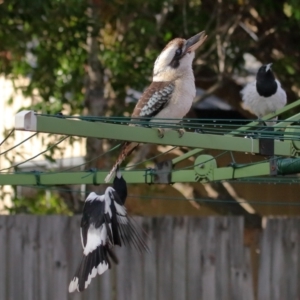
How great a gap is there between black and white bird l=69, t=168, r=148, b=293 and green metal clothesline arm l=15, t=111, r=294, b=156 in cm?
72

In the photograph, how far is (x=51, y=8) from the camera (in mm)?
7270

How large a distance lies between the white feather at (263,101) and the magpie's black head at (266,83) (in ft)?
0.11

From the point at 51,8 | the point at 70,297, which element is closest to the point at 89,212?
the point at 70,297

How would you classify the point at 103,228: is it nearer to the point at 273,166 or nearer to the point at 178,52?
the point at 273,166

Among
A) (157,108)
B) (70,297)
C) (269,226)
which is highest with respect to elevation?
(157,108)

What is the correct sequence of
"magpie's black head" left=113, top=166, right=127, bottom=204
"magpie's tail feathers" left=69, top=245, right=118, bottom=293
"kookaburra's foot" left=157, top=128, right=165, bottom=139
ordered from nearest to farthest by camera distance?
"kookaburra's foot" left=157, top=128, right=165, bottom=139 < "magpie's black head" left=113, top=166, right=127, bottom=204 < "magpie's tail feathers" left=69, top=245, right=118, bottom=293

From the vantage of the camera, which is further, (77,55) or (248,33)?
(248,33)

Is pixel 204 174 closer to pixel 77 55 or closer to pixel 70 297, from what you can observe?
pixel 70 297

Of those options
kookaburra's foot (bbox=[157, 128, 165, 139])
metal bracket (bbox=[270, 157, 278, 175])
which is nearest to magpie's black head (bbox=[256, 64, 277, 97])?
metal bracket (bbox=[270, 157, 278, 175])

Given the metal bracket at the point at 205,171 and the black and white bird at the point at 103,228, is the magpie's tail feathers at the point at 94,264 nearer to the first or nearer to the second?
the black and white bird at the point at 103,228

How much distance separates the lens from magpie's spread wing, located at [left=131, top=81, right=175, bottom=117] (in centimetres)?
477

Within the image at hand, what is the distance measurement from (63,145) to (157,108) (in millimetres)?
3669

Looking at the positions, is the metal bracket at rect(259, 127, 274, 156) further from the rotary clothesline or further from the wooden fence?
the wooden fence

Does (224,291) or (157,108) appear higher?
(157,108)
